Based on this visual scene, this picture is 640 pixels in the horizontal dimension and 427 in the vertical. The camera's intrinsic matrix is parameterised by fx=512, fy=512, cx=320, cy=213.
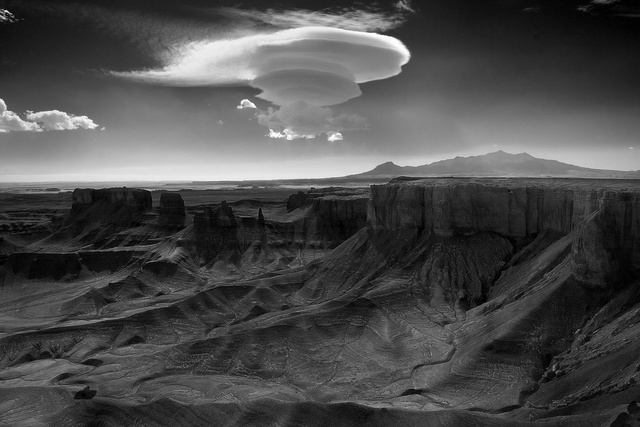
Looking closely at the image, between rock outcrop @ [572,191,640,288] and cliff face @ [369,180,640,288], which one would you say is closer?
rock outcrop @ [572,191,640,288]

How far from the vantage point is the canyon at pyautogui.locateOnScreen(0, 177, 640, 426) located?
26453 mm

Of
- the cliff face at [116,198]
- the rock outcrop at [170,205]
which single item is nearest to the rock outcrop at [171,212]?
the rock outcrop at [170,205]

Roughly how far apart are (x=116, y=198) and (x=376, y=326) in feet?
253

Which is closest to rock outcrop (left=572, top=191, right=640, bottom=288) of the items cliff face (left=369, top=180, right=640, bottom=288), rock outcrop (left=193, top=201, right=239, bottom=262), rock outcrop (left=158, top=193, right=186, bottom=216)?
cliff face (left=369, top=180, right=640, bottom=288)

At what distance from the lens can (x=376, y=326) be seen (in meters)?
41.4

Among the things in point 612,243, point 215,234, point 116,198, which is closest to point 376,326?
point 612,243

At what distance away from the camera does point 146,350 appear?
41344mm

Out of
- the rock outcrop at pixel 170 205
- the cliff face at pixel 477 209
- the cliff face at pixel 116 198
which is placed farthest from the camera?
the cliff face at pixel 116 198

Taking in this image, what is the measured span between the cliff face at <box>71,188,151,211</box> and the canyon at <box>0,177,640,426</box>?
30698 millimetres

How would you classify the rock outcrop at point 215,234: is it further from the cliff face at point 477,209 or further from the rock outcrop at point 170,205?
the cliff face at point 477,209

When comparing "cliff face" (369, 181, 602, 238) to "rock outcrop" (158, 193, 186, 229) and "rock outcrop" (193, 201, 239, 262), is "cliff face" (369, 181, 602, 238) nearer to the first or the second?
"rock outcrop" (193, 201, 239, 262)

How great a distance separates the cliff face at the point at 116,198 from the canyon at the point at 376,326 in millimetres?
30698

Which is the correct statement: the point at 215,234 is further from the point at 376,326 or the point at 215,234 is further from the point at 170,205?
the point at 376,326

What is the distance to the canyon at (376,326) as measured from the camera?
2645 centimetres
